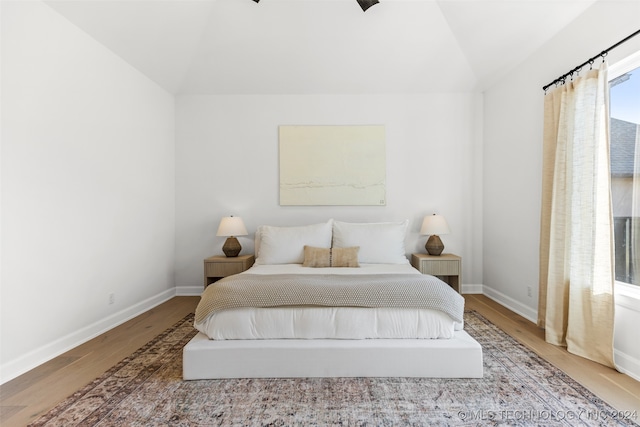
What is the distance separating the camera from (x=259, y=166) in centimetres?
435

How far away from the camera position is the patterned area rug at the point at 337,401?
173 centimetres

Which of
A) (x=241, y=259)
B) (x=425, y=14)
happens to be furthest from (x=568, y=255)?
(x=241, y=259)

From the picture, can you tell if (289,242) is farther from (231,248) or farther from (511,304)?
(511,304)

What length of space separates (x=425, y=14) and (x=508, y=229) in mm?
2509

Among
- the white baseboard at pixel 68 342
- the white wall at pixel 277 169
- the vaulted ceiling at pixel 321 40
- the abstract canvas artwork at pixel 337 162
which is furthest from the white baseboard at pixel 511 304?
the white baseboard at pixel 68 342

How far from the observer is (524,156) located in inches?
135

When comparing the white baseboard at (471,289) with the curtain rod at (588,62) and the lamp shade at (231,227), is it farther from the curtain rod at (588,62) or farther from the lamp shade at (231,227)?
the lamp shade at (231,227)

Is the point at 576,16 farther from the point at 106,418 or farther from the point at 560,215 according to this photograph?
the point at 106,418

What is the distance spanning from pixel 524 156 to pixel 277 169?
2845mm

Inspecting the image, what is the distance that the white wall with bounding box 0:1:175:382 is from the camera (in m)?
2.22

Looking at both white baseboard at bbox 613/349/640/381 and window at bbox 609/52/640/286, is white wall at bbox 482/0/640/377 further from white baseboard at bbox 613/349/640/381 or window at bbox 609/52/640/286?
window at bbox 609/52/640/286

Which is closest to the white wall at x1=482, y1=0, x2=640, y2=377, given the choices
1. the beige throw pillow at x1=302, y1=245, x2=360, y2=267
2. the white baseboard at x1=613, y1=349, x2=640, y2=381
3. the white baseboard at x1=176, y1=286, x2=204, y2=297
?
the white baseboard at x1=613, y1=349, x2=640, y2=381

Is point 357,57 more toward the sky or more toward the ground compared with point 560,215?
more toward the sky

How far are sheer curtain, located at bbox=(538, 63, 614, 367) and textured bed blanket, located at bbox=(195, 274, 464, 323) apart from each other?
1.01m
